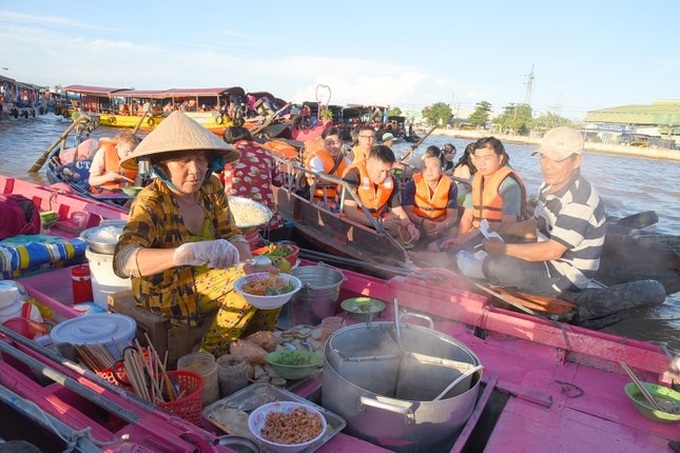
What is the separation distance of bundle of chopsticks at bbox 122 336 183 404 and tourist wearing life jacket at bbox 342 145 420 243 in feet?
10.8

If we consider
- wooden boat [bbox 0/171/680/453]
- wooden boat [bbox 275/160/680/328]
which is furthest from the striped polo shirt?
wooden boat [bbox 0/171/680/453]

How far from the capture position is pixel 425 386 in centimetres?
280

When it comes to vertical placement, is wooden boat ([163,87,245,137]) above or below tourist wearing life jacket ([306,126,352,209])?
above

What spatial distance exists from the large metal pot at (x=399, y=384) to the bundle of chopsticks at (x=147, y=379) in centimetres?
82

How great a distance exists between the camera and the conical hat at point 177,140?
2432 millimetres

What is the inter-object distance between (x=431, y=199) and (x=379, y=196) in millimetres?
653

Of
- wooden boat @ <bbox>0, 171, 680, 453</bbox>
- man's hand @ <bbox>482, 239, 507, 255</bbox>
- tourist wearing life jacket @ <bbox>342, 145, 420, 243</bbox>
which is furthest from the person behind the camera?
tourist wearing life jacket @ <bbox>342, 145, 420, 243</bbox>

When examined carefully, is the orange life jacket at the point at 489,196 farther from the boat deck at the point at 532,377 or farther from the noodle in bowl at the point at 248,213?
the noodle in bowl at the point at 248,213

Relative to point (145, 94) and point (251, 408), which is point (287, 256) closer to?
point (251, 408)

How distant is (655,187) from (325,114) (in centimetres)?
1713

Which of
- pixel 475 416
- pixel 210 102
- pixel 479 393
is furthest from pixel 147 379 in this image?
pixel 210 102

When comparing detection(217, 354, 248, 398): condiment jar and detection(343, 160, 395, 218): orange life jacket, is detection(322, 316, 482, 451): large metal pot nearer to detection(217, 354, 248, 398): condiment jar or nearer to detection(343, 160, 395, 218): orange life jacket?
detection(217, 354, 248, 398): condiment jar

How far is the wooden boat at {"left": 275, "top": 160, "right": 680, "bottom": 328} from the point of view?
3.47 metres

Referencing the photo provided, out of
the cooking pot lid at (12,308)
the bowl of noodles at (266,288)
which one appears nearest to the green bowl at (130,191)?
the cooking pot lid at (12,308)
